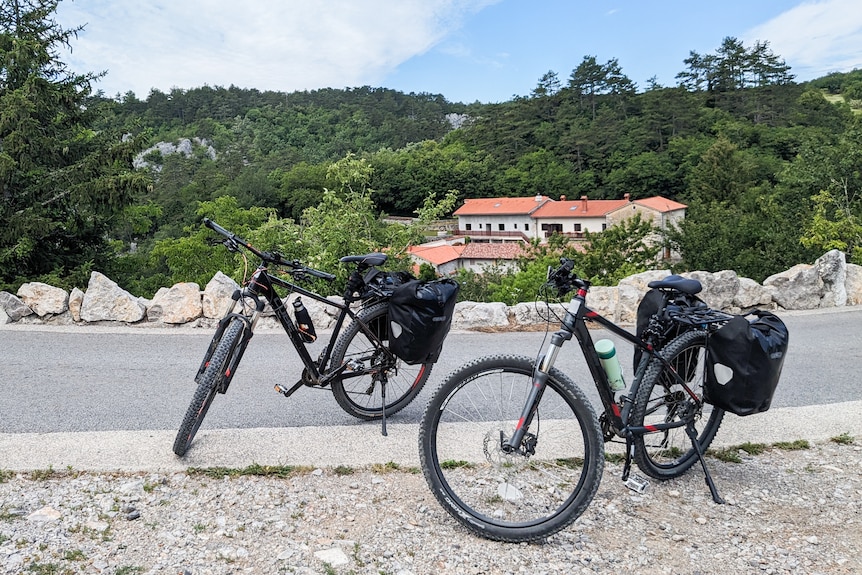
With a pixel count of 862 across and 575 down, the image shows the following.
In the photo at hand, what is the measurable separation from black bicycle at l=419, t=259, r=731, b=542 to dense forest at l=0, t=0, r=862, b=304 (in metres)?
7.38

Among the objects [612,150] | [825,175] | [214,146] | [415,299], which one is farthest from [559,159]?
[415,299]

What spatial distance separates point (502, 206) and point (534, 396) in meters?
64.5

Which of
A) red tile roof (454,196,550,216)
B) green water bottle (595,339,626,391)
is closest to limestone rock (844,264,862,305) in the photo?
green water bottle (595,339,626,391)

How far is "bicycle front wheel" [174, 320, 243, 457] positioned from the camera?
3.24 meters

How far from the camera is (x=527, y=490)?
290 centimetres

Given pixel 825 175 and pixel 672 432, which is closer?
pixel 672 432

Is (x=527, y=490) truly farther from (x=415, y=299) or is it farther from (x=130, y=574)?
(x=130, y=574)

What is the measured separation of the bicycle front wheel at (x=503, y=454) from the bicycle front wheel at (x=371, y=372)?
923 millimetres

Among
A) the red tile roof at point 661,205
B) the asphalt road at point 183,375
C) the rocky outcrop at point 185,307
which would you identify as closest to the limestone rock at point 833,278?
the asphalt road at point 183,375

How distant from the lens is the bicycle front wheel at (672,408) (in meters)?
2.91

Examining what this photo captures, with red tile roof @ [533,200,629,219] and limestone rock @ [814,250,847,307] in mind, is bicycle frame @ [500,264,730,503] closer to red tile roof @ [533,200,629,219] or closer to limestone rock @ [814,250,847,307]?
limestone rock @ [814,250,847,307]

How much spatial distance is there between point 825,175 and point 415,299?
124 ft

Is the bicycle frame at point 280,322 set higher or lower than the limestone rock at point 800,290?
higher

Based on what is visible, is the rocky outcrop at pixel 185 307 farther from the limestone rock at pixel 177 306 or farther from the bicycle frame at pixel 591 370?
the bicycle frame at pixel 591 370
